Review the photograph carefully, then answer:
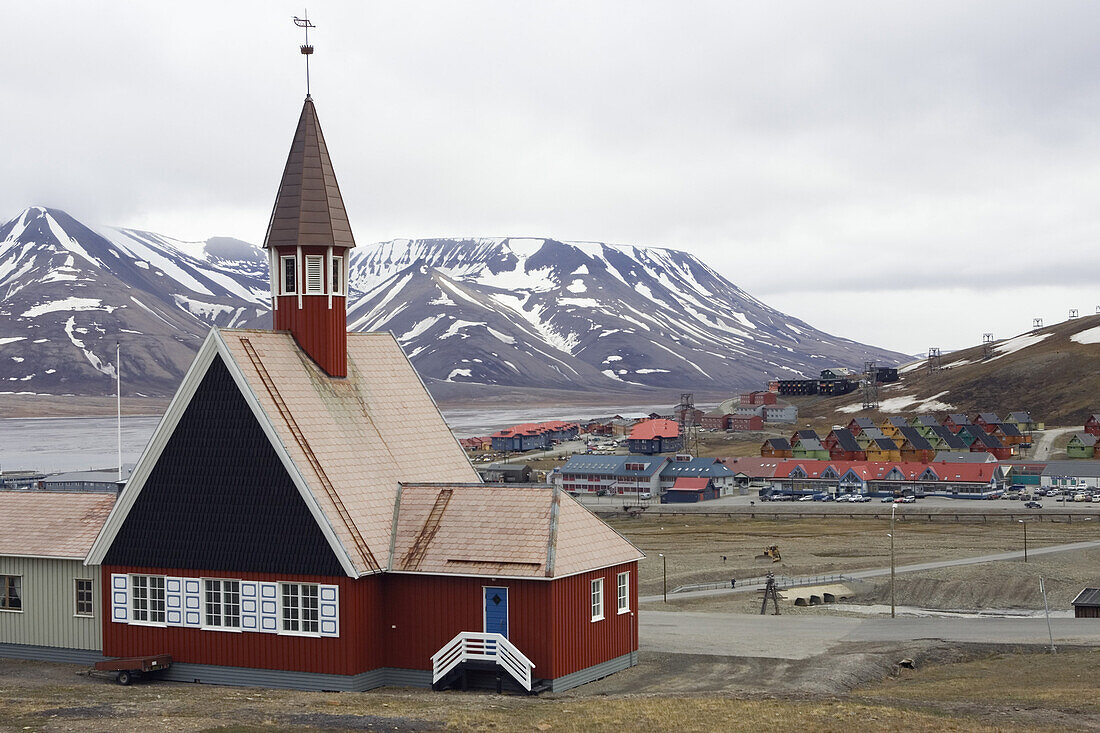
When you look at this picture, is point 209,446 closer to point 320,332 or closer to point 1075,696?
point 320,332

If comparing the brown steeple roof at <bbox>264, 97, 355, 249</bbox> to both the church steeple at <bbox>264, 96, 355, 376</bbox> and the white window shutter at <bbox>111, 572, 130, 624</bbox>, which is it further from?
the white window shutter at <bbox>111, 572, 130, 624</bbox>

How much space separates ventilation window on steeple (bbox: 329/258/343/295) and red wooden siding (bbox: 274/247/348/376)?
189mm

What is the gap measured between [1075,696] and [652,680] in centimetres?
1086

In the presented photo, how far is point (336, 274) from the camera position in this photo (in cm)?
3916

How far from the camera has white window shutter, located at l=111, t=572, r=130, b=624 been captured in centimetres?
3597

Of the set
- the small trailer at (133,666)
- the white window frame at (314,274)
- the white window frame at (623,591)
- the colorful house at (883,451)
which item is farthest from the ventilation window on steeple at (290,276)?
the colorful house at (883,451)

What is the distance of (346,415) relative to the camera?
123 feet

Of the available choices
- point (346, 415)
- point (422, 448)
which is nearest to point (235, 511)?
point (346, 415)

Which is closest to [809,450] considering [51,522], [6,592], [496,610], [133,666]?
[51,522]

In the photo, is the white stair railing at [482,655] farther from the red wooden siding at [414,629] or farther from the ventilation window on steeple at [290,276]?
the ventilation window on steeple at [290,276]

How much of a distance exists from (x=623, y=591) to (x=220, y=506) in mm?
11712

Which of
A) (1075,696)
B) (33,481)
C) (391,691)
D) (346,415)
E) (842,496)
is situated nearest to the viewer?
(1075,696)

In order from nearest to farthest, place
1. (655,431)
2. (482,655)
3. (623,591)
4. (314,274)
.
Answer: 1. (482,655)
2. (623,591)
3. (314,274)
4. (655,431)

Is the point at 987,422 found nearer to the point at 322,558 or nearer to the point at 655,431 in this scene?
the point at 655,431
